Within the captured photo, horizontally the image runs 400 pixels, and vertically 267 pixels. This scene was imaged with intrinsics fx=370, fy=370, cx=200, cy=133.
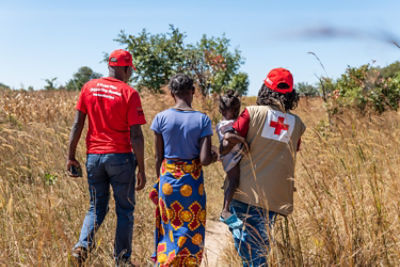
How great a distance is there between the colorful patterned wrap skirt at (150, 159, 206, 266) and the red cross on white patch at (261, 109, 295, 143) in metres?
0.65

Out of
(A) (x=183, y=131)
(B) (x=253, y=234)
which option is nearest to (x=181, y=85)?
(A) (x=183, y=131)

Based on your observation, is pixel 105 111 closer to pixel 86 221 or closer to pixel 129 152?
pixel 129 152

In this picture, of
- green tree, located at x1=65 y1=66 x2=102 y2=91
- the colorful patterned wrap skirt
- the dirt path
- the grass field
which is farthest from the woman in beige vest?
green tree, located at x1=65 y1=66 x2=102 y2=91

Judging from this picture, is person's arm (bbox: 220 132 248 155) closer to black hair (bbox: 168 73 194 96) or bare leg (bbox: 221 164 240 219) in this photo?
bare leg (bbox: 221 164 240 219)

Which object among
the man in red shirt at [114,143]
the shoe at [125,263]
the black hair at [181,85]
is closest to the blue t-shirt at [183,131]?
the black hair at [181,85]

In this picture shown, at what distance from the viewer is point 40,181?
4363 millimetres

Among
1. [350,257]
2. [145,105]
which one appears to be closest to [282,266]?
[350,257]

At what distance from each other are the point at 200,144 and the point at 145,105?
26.2ft

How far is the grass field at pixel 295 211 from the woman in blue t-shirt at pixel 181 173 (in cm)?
39

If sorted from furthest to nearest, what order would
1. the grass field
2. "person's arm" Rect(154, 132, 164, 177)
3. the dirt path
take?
the dirt path → "person's arm" Rect(154, 132, 164, 177) → the grass field

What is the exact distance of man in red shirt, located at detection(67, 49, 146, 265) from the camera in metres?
3.16

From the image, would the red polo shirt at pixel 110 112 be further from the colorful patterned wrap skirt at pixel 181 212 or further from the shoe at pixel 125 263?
the shoe at pixel 125 263

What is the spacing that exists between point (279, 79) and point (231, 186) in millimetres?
825

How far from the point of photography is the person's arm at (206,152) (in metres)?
2.77
